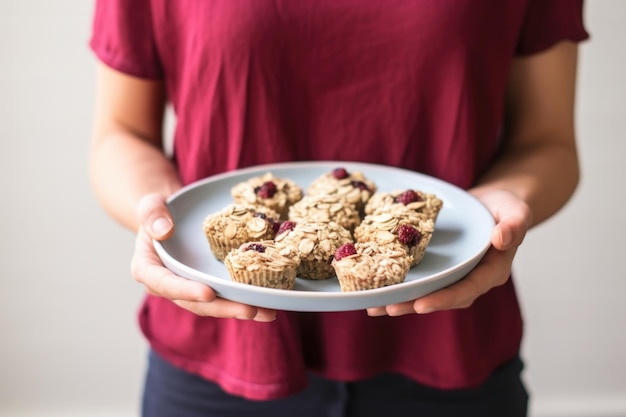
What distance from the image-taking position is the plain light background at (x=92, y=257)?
1.98 meters

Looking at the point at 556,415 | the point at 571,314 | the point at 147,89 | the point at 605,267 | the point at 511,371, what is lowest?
the point at 556,415

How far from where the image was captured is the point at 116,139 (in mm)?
1169

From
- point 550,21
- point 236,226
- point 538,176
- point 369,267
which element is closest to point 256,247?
point 236,226

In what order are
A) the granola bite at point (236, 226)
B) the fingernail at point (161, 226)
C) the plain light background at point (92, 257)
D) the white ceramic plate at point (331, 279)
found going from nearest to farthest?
1. the white ceramic plate at point (331, 279)
2. the fingernail at point (161, 226)
3. the granola bite at point (236, 226)
4. the plain light background at point (92, 257)

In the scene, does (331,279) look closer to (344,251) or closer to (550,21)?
(344,251)

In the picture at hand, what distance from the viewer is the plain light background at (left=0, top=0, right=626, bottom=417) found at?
77.9 inches

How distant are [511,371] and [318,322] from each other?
33 centimetres

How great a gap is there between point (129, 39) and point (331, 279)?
1.53 feet

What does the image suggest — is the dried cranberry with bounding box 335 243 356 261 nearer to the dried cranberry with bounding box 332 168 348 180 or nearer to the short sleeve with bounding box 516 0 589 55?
the dried cranberry with bounding box 332 168 348 180

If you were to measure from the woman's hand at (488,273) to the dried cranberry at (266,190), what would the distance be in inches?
13.0

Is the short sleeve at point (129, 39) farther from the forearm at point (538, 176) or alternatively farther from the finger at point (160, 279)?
the forearm at point (538, 176)

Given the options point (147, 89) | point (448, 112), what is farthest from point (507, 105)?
point (147, 89)

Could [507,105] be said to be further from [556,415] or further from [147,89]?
[556,415]

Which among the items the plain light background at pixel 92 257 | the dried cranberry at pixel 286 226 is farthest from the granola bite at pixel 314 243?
the plain light background at pixel 92 257
